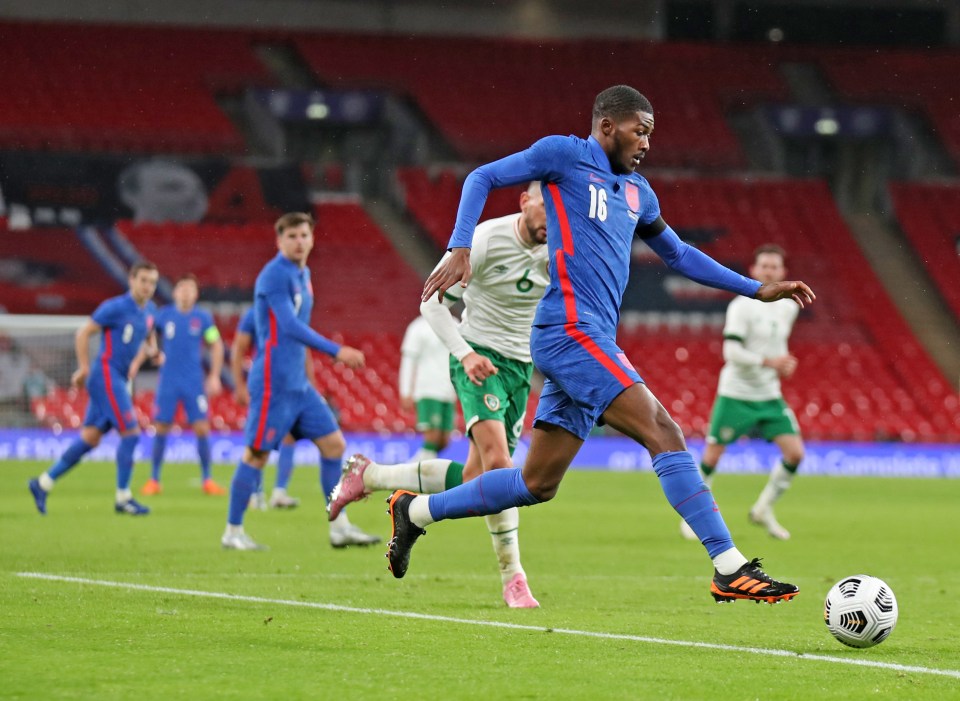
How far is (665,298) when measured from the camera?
102 ft

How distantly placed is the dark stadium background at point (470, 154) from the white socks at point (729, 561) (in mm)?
20231

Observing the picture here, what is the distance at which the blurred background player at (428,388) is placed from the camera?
14656mm

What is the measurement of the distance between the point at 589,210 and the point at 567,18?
1162 inches

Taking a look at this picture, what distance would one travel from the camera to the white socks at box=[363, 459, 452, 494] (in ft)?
24.5

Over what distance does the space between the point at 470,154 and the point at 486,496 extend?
27.0 metres

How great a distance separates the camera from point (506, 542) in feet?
25.0

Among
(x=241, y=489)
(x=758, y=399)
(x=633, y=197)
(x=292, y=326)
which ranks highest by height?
(x=633, y=197)

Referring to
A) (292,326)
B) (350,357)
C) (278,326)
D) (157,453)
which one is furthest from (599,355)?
(157,453)

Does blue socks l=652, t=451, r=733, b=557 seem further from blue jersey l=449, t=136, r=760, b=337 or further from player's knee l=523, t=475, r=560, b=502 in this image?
blue jersey l=449, t=136, r=760, b=337

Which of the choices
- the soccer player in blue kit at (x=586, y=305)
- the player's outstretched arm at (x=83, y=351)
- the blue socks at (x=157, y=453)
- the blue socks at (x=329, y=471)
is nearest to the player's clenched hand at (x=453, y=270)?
the soccer player in blue kit at (x=586, y=305)

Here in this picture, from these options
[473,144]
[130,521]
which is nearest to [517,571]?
[130,521]

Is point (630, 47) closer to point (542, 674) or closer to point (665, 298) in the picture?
point (665, 298)

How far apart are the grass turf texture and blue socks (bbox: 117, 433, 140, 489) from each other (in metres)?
0.33

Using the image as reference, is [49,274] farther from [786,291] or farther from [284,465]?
[786,291]
